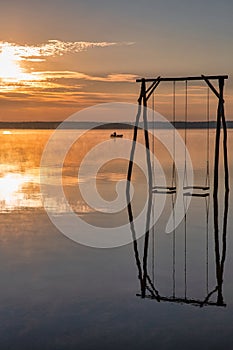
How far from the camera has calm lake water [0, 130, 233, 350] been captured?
7.58 m

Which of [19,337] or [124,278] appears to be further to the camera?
[124,278]

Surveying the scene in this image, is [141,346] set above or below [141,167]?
below

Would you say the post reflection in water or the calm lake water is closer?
the calm lake water

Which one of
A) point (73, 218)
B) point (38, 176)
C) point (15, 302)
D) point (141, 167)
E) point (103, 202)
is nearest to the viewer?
point (15, 302)

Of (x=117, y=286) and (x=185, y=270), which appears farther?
(x=185, y=270)

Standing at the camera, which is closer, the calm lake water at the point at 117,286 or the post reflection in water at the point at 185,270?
the calm lake water at the point at 117,286

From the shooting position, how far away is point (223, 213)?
17.2 m

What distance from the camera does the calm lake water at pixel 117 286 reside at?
24.9 ft

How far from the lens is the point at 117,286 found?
981 cm

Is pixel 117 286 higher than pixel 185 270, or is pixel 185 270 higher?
pixel 185 270

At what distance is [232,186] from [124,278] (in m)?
14.2

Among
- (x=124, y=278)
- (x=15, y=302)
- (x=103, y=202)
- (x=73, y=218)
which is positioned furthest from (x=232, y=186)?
(x=15, y=302)

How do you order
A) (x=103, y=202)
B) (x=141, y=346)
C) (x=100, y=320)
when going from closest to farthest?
(x=141, y=346), (x=100, y=320), (x=103, y=202)

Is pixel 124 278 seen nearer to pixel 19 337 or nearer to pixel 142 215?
pixel 19 337
